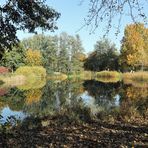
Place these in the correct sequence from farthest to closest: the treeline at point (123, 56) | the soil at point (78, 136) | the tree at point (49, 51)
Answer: the tree at point (49, 51)
the treeline at point (123, 56)
the soil at point (78, 136)

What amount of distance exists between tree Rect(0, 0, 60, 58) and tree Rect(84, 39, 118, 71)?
7486 centimetres

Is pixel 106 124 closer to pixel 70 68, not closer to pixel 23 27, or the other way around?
pixel 23 27

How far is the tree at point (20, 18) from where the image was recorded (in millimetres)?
9672

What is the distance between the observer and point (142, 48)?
214 ft

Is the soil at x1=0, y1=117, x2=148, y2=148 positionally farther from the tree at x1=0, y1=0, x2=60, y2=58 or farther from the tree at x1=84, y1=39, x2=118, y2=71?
the tree at x1=84, y1=39, x2=118, y2=71

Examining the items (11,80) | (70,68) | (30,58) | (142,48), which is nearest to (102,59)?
(70,68)

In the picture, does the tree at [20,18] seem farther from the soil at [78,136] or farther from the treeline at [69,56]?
the treeline at [69,56]

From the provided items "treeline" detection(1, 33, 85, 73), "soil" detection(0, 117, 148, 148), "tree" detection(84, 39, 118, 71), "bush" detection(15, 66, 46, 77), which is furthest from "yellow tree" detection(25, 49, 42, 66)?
"soil" detection(0, 117, 148, 148)

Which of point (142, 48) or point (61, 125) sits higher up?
point (142, 48)

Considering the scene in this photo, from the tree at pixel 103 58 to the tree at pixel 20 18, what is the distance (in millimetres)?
74863

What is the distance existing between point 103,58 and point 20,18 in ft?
273

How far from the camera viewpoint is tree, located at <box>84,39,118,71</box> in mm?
87750

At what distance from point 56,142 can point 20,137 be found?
1.40 metres

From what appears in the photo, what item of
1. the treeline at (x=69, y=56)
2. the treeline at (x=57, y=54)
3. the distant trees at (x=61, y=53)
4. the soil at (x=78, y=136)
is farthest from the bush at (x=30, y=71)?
the soil at (x=78, y=136)
